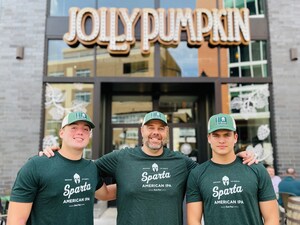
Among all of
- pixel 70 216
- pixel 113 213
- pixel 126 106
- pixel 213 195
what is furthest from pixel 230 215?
pixel 126 106

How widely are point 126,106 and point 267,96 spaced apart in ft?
12.1

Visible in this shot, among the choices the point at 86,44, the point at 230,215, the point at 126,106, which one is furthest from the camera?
the point at 126,106

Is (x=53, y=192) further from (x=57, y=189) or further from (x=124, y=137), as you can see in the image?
(x=124, y=137)

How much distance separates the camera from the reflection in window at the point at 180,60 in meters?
7.39

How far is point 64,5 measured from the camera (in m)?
7.46

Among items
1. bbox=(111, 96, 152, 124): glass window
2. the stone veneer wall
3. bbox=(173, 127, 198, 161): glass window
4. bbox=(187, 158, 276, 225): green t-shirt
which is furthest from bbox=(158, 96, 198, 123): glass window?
bbox=(187, 158, 276, 225): green t-shirt

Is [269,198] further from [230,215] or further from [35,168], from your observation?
[35,168]

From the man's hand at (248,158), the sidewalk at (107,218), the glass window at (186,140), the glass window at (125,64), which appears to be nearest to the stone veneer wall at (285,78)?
the glass window at (186,140)

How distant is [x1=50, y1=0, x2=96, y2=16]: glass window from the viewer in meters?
7.41

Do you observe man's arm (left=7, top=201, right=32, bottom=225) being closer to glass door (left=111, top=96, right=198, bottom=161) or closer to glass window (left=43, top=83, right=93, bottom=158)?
glass window (left=43, top=83, right=93, bottom=158)

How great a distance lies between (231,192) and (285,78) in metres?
6.01

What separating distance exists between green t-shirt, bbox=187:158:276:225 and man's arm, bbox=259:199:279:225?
3cm

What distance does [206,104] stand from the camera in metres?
8.42

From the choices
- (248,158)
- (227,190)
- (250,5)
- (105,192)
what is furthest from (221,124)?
(250,5)
